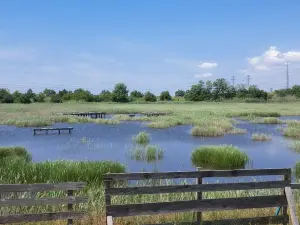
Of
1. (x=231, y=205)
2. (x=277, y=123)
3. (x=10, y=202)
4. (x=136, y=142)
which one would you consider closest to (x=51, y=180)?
(x=10, y=202)

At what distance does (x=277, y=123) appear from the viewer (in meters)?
44.4

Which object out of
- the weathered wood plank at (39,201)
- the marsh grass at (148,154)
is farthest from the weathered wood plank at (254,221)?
the marsh grass at (148,154)

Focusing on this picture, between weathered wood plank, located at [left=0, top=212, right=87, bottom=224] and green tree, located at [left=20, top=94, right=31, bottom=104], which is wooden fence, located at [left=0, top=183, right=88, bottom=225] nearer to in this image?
weathered wood plank, located at [left=0, top=212, right=87, bottom=224]

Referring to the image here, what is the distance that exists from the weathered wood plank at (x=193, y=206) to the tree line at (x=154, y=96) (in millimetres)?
99329

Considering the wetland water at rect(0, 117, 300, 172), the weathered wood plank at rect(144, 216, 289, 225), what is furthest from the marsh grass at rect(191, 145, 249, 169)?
the weathered wood plank at rect(144, 216, 289, 225)

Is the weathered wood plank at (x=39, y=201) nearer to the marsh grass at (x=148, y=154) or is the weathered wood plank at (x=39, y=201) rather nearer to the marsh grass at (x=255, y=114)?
the marsh grass at (x=148, y=154)

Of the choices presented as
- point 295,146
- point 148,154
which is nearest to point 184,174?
point 148,154

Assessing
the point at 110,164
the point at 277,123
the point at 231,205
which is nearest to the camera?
the point at 231,205

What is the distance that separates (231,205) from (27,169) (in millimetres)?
9059

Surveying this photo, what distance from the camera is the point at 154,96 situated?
11619 cm

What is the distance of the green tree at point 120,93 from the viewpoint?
366ft

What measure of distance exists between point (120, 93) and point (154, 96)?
1191cm

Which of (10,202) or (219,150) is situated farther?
(219,150)

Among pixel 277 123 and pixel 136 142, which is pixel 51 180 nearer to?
pixel 136 142
